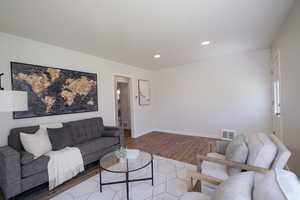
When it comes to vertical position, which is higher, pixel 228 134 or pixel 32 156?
pixel 32 156

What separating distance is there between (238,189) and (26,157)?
7.93 ft

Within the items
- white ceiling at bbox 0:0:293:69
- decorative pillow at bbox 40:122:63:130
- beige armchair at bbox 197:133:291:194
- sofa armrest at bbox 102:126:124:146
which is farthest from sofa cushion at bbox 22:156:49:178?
beige armchair at bbox 197:133:291:194

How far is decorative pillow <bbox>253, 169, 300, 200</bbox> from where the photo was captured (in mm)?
638

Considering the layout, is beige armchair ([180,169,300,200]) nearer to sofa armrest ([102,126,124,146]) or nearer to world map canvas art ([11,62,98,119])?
sofa armrest ([102,126,124,146])

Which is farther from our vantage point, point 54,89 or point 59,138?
point 54,89

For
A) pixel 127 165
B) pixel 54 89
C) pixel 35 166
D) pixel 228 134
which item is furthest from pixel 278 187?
pixel 228 134

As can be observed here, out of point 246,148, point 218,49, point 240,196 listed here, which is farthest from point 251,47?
point 240,196

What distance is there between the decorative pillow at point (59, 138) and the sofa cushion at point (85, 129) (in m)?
0.18

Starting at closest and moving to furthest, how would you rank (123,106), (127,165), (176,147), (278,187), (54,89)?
(278,187) → (127,165) → (54,89) → (176,147) → (123,106)

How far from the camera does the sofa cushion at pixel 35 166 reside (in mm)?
1776

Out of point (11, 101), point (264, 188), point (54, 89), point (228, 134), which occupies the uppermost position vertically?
point (54, 89)

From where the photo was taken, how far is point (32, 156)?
1875 mm

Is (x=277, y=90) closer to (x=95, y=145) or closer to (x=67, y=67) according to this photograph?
(x=95, y=145)

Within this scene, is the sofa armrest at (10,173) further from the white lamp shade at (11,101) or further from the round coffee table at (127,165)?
the round coffee table at (127,165)
